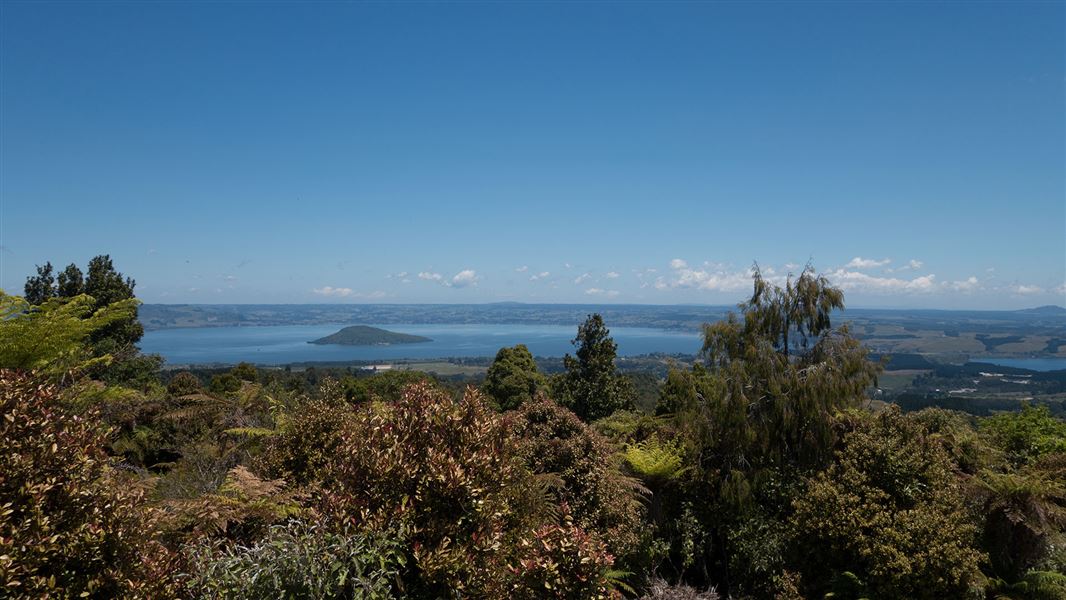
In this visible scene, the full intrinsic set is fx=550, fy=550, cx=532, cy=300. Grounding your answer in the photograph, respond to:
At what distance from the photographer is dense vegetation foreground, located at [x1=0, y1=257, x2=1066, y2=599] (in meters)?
3.80

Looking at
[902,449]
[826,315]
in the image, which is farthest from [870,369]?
[902,449]

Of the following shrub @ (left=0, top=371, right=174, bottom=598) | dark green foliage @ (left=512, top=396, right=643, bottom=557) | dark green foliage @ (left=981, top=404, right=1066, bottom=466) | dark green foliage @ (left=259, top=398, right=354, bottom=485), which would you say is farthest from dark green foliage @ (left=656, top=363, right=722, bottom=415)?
shrub @ (left=0, top=371, right=174, bottom=598)

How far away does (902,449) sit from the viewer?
27.3 feet

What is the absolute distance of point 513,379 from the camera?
96.8 ft

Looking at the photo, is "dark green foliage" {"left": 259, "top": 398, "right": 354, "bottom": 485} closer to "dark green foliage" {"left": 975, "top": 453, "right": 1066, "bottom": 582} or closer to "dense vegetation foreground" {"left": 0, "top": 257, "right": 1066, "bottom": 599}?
"dense vegetation foreground" {"left": 0, "top": 257, "right": 1066, "bottom": 599}

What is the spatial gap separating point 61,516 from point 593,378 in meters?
21.6

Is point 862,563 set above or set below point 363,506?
below

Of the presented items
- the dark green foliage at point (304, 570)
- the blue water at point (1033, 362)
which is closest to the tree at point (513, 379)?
the dark green foliage at point (304, 570)

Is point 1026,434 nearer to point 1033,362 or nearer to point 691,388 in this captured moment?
point 691,388

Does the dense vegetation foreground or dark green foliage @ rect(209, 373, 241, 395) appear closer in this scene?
the dense vegetation foreground

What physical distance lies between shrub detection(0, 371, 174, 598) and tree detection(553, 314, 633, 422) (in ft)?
67.6

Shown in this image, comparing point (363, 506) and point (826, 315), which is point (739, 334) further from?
point (363, 506)

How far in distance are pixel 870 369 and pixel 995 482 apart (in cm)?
240

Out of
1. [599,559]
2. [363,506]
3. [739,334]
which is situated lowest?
[599,559]
